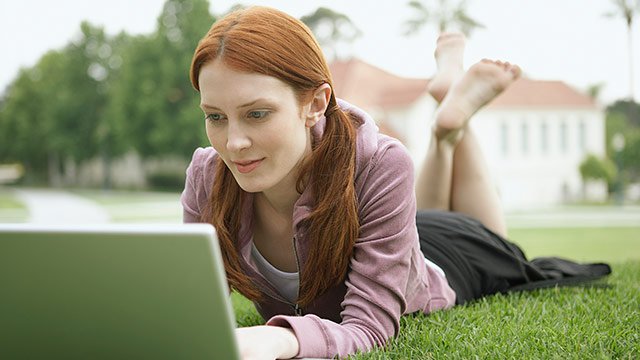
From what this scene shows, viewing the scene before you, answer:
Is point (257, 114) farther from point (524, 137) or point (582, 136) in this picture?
point (582, 136)

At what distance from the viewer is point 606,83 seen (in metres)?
40.0

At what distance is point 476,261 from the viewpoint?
102 inches

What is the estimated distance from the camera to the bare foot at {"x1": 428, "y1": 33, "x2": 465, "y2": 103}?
305 cm

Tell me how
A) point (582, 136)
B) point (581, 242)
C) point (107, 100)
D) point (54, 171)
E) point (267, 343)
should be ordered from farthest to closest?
point (54, 171) → point (107, 100) → point (582, 136) → point (581, 242) → point (267, 343)

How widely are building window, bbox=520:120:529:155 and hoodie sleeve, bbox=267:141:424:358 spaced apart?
28.8 meters

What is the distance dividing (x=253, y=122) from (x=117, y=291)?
603 millimetres

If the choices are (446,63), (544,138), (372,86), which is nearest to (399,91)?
(372,86)

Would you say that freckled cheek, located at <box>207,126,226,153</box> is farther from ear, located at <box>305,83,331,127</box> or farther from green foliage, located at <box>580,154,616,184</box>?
green foliage, located at <box>580,154,616,184</box>

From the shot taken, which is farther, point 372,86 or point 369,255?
point 372,86

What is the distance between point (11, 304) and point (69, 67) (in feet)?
115

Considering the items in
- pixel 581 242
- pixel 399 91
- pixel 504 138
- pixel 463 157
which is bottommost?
pixel 504 138

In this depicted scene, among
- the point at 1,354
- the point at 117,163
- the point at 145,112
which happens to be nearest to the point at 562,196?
the point at 145,112

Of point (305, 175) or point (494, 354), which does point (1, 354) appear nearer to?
point (305, 175)

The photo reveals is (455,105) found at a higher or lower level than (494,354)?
higher
